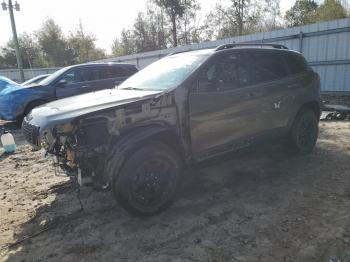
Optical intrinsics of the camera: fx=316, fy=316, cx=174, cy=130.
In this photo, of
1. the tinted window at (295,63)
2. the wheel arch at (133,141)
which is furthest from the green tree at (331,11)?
the wheel arch at (133,141)

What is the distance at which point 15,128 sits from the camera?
9766mm

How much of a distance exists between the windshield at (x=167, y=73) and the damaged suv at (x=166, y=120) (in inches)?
0.8

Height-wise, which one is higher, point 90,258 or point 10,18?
point 10,18

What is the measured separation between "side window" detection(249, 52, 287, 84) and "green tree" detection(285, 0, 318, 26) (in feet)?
88.9

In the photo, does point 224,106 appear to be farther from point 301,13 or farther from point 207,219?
point 301,13

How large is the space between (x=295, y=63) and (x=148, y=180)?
332cm

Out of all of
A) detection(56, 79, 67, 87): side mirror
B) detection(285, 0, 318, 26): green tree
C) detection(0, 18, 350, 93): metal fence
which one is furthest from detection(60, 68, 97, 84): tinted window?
detection(285, 0, 318, 26): green tree

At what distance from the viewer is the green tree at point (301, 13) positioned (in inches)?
1165

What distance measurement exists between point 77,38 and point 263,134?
145ft

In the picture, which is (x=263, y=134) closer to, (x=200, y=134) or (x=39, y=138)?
(x=200, y=134)

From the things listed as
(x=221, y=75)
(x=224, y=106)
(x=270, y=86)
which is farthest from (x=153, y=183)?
(x=270, y=86)

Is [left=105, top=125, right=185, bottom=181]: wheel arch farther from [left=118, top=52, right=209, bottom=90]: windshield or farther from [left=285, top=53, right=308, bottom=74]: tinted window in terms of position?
[left=285, top=53, right=308, bottom=74]: tinted window

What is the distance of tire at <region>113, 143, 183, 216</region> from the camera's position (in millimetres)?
3369

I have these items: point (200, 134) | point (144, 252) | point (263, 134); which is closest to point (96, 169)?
point (144, 252)
